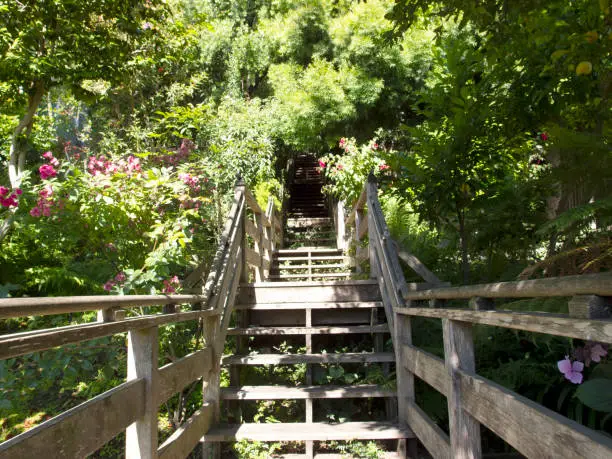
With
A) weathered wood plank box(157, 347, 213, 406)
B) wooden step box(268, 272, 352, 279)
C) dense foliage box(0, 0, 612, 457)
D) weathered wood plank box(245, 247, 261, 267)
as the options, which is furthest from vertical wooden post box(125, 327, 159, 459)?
wooden step box(268, 272, 352, 279)

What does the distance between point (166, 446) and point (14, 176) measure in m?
3.07

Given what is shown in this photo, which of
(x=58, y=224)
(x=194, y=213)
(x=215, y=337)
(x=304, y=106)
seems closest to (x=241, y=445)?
(x=215, y=337)

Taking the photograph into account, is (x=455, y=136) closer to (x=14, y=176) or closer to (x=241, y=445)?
(x=241, y=445)

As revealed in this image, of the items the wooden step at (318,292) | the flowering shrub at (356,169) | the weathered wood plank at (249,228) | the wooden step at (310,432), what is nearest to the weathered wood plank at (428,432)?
the wooden step at (310,432)

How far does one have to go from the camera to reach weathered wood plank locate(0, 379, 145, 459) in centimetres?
117

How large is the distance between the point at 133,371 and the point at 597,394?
192cm

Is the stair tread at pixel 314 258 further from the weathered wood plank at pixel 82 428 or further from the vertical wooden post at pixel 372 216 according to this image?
the weathered wood plank at pixel 82 428

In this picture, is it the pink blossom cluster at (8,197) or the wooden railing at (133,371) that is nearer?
the wooden railing at (133,371)

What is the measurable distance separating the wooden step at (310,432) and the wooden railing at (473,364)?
5.8 inches

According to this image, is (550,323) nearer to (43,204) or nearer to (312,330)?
(312,330)

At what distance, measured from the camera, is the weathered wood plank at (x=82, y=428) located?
3.83ft

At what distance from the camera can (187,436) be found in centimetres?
264

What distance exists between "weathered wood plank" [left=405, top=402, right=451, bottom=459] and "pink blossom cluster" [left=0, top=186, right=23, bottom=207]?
341cm

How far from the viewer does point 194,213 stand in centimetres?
400
